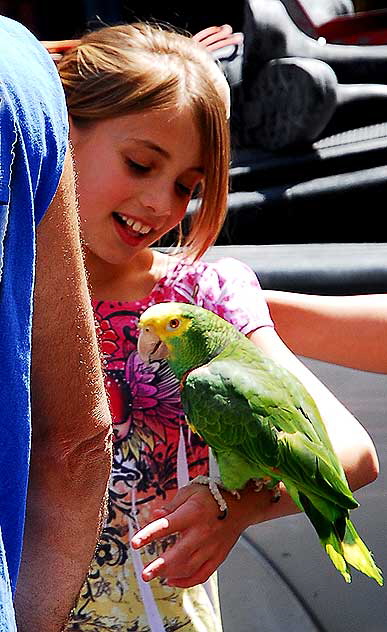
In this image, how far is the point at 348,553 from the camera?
1.12 meters

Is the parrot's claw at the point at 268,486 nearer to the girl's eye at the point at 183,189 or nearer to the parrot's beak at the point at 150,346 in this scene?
the parrot's beak at the point at 150,346

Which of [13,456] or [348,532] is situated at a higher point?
[13,456]

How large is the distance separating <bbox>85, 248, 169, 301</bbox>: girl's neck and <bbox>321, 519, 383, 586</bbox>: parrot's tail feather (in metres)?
0.44

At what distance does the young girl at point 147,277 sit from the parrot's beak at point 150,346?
0.12 m

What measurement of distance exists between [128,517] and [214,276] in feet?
1.13

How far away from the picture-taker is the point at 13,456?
663mm

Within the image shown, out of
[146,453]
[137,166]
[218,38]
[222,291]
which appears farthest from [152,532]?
[218,38]

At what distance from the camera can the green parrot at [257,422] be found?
111 centimetres

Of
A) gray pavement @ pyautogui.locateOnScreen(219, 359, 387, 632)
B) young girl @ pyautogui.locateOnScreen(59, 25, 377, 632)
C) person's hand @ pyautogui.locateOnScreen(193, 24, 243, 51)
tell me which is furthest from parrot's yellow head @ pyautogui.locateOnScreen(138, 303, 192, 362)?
person's hand @ pyautogui.locateOnScreen(193, 24, 243, 51)

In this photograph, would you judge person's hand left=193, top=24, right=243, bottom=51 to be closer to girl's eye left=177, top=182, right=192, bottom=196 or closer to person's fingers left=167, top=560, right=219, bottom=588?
girl's eye left=177, top=182, right=192, bottom=196

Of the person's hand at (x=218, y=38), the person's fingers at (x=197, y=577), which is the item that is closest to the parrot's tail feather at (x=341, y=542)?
the person's fingers at (x=197, y=577)

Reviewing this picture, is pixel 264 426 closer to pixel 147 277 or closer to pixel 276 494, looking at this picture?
pixel 276 494

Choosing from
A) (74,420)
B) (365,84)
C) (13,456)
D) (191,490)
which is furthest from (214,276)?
(365,84)

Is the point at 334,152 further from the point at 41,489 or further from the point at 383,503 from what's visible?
the point at 41,489
